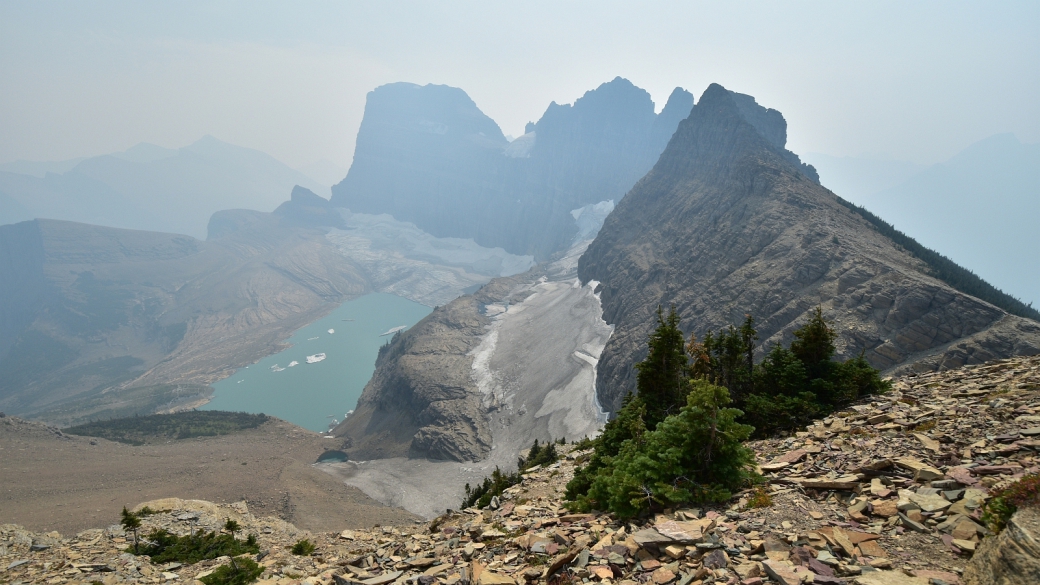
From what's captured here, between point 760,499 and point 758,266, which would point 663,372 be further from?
point 758,266

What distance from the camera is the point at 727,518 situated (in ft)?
34.3

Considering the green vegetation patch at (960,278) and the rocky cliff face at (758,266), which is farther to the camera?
the green vegetation patch at (960,278)

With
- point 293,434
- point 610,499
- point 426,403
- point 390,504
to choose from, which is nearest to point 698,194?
point 426,403

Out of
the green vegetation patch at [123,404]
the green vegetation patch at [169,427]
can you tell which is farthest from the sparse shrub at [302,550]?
the green vegetation patch at [123,404]

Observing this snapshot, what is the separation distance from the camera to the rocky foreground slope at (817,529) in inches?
298

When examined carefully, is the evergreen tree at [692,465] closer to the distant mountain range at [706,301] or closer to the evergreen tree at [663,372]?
the evergreen tree at [663,372]

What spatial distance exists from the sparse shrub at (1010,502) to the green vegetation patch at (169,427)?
12941 cm

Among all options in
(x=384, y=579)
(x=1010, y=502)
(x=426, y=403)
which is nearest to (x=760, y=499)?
(x=1010, y=502)

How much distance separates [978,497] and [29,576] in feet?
100

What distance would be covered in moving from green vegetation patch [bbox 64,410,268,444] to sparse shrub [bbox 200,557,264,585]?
11063 centimetres

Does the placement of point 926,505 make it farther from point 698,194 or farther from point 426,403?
point 698,194

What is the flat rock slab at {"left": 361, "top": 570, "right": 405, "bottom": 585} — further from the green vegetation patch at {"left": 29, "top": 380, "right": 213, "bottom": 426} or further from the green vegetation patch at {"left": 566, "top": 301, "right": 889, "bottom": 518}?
the green vegetation patch at {"left": 29, "top": 380, "right": 213, "bottom": 426}

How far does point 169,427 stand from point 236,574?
12459cm

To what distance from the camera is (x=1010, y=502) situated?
276 inches
